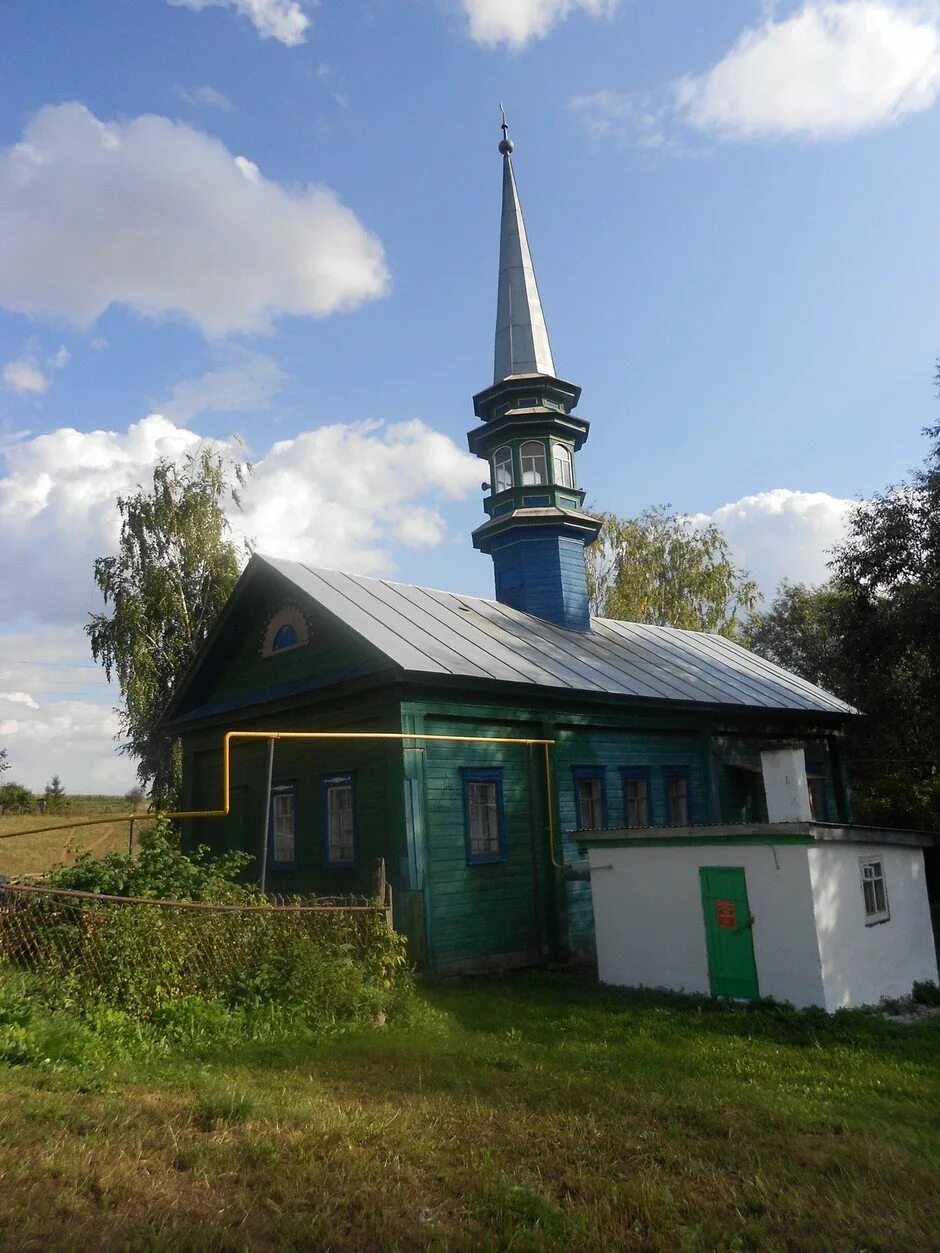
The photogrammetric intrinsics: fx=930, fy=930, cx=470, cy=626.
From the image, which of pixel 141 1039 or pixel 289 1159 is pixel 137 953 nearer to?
pixel 141 1039

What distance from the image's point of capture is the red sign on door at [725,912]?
1159cm

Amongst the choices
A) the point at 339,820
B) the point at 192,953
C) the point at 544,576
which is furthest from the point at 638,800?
the point at 192,953

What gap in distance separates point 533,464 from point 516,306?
5.27 meters

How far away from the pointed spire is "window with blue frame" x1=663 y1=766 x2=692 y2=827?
1038 centimetres

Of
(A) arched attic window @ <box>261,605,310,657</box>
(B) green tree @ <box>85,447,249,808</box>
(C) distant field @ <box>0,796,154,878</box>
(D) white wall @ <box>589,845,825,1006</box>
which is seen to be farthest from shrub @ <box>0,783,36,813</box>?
(D) white wall @ <box>589,845,825,1006</box>

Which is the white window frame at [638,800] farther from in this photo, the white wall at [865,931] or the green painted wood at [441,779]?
the white wall at [865,931]

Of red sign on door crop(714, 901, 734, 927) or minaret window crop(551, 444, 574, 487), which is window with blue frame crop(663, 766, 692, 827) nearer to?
red sign on door crop(714, 901, 734, 927)

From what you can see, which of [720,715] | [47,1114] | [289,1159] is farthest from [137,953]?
[720,715]

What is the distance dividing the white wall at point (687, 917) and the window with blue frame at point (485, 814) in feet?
6.60

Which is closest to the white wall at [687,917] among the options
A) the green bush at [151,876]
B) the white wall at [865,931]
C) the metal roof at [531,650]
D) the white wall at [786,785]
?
the white wall at [865,931]

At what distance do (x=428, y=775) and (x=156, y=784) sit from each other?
16.4 meters

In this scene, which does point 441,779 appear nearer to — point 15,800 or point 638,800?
point 638,800

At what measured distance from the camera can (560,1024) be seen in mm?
10352

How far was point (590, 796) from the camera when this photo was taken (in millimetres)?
16734
